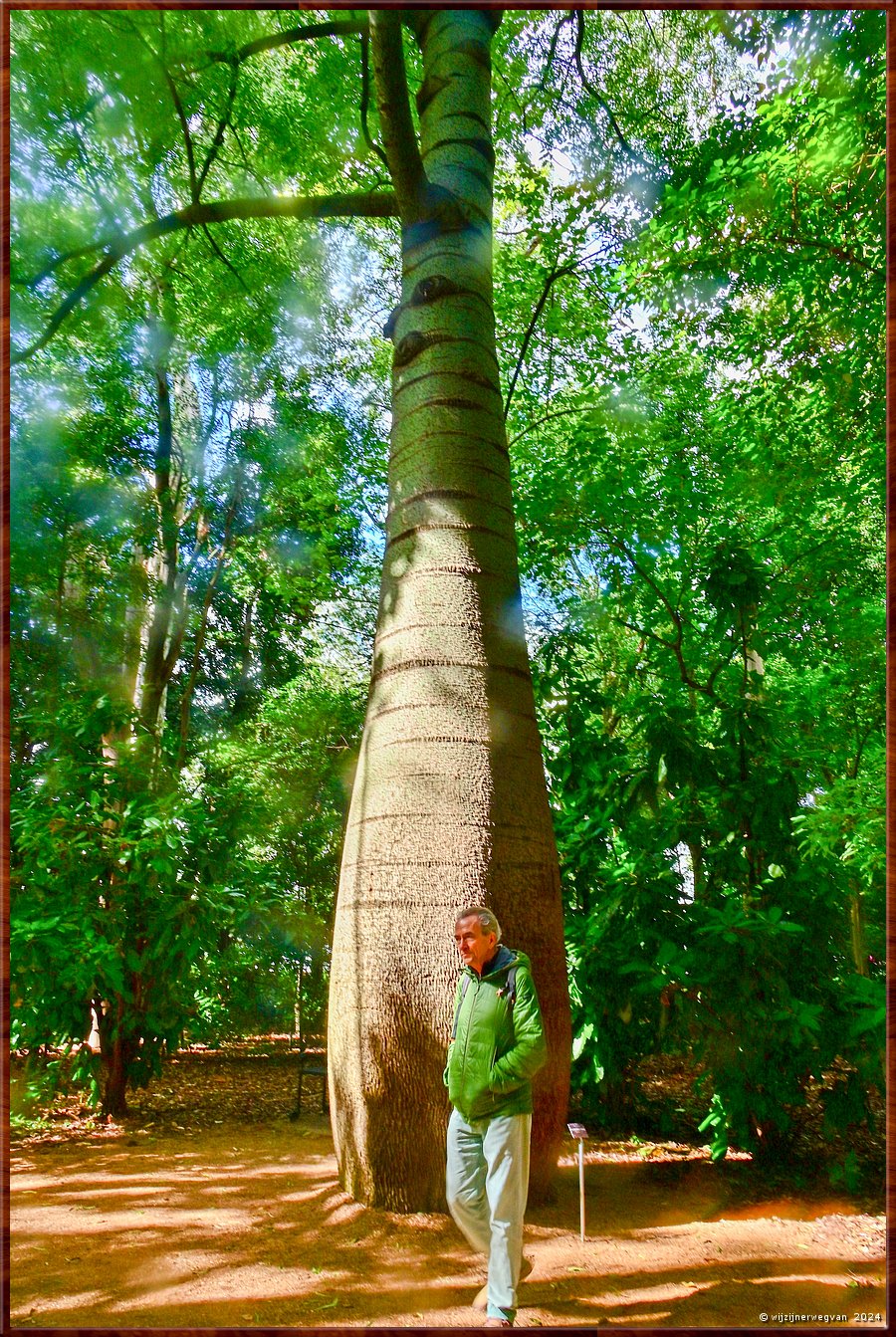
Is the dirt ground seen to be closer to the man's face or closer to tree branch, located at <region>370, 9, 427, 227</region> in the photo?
the man's face

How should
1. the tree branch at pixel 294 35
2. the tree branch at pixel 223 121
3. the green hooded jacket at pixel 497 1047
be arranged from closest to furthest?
the green hooded jacket at pixel 497 1047
the tree branch at pixel 294 35
the tree branch at pixel 223 121

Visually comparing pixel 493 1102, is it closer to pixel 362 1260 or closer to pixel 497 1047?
pixel 497 1047

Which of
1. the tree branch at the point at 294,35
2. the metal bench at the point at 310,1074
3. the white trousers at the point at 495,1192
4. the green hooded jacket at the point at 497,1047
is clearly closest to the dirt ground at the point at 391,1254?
the white trousers at the point at 495,1192

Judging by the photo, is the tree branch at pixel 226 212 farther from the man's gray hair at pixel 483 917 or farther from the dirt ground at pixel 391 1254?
the dirt ground at pixel 391 1254

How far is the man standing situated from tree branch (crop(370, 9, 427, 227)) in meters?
2.58

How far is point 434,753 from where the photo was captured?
2.64 m

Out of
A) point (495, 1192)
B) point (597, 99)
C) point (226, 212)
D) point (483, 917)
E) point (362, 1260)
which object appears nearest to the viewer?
point (495, 1192)

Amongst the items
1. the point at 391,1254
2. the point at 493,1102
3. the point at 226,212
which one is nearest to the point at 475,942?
the point at 493,1102

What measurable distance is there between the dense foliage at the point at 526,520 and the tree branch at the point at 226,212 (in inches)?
2.4

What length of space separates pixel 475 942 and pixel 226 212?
3561 mm

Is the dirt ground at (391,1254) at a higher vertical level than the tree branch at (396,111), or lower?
lower

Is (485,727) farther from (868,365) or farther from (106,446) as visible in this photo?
(106,446)

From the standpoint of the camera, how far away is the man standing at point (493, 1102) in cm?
180

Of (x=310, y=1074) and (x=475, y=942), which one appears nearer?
(x=475, y=942)
